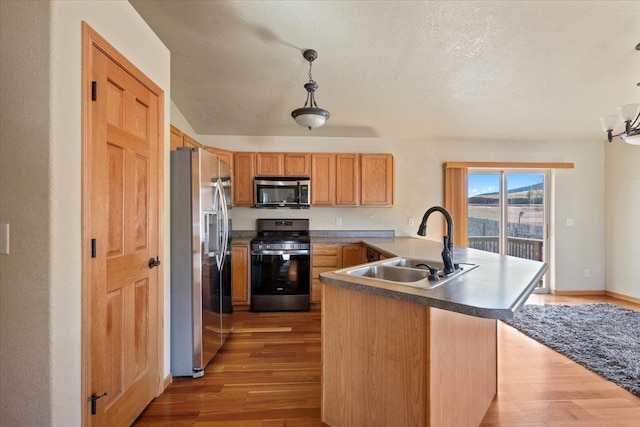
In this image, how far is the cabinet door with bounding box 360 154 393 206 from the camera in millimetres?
4078

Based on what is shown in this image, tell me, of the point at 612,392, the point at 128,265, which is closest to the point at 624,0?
the point at 612,392

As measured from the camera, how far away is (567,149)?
446cm

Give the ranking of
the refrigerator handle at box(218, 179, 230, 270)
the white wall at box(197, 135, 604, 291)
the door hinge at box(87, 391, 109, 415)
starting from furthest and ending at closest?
the white wall at box(197, 135, 604, 291) → the refrigerator handle at box(218, 179, 230, 270) → the door hinge at box(87, 391, 109, 415)

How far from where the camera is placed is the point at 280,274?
3.64 metres

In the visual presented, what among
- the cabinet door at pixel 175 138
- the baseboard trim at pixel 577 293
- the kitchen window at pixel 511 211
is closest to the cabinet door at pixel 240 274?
the cabinet door at pixel 175 138

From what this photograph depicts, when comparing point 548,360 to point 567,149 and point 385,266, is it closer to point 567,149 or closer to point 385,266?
point 385,266

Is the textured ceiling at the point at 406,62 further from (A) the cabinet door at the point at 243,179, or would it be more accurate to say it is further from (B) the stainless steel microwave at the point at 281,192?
(B) the stainless steel microwave at the point at 281,192

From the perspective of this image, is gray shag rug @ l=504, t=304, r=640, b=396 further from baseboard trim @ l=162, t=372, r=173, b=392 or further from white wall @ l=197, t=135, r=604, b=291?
baseboard trim @ l=162, t=372, r=173, b=392

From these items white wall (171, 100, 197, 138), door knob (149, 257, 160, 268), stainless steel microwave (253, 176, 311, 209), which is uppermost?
white wall (171, 100, 197, 138)

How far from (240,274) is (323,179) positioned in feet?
5.60

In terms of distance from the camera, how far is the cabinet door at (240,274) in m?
3.66

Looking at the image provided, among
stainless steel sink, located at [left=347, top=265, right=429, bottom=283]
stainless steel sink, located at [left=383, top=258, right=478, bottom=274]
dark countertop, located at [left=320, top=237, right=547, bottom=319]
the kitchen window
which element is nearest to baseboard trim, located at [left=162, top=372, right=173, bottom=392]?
dark countertop, located at [left=320, top=237, right=547, bottom=319]

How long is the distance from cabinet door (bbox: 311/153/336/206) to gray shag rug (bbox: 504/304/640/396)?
2.67 meters

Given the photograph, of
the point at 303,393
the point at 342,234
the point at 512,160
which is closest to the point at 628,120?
the point at 512,160
